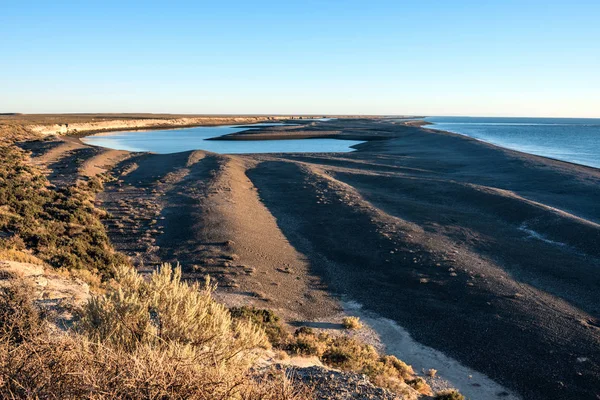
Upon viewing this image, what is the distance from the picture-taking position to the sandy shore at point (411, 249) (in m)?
12.2

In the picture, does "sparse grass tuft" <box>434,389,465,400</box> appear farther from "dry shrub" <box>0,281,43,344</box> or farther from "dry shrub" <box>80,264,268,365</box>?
"dry shrub" <box>0,281,43,344</box>

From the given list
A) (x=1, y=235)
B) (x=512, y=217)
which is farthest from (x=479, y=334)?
(x=1, y=235)

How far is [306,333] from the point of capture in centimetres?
1160

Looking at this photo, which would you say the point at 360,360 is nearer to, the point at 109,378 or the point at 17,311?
the point at 109,378

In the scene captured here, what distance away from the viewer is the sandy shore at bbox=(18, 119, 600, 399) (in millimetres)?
12164

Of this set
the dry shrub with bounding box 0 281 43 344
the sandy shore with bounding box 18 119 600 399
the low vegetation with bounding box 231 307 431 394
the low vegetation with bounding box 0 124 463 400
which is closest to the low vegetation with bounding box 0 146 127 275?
the low vegetation with bounding box 0 124 463 400

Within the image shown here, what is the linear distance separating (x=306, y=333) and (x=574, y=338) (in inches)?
301

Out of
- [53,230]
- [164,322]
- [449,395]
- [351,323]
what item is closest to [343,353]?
[449,395]

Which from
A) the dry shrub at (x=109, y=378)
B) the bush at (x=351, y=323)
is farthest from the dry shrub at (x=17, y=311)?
the bush at (x=351, y=323)

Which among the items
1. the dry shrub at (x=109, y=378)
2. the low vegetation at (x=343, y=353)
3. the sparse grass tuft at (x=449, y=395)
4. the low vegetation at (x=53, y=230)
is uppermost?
the dry shrub at (x=109, y=378)

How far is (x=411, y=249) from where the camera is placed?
1922 cm

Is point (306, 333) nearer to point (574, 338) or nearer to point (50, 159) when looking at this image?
point (574, 338)

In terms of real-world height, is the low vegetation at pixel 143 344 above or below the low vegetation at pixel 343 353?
above

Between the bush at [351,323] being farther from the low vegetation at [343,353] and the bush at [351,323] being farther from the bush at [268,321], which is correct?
the bush at [268,321]
